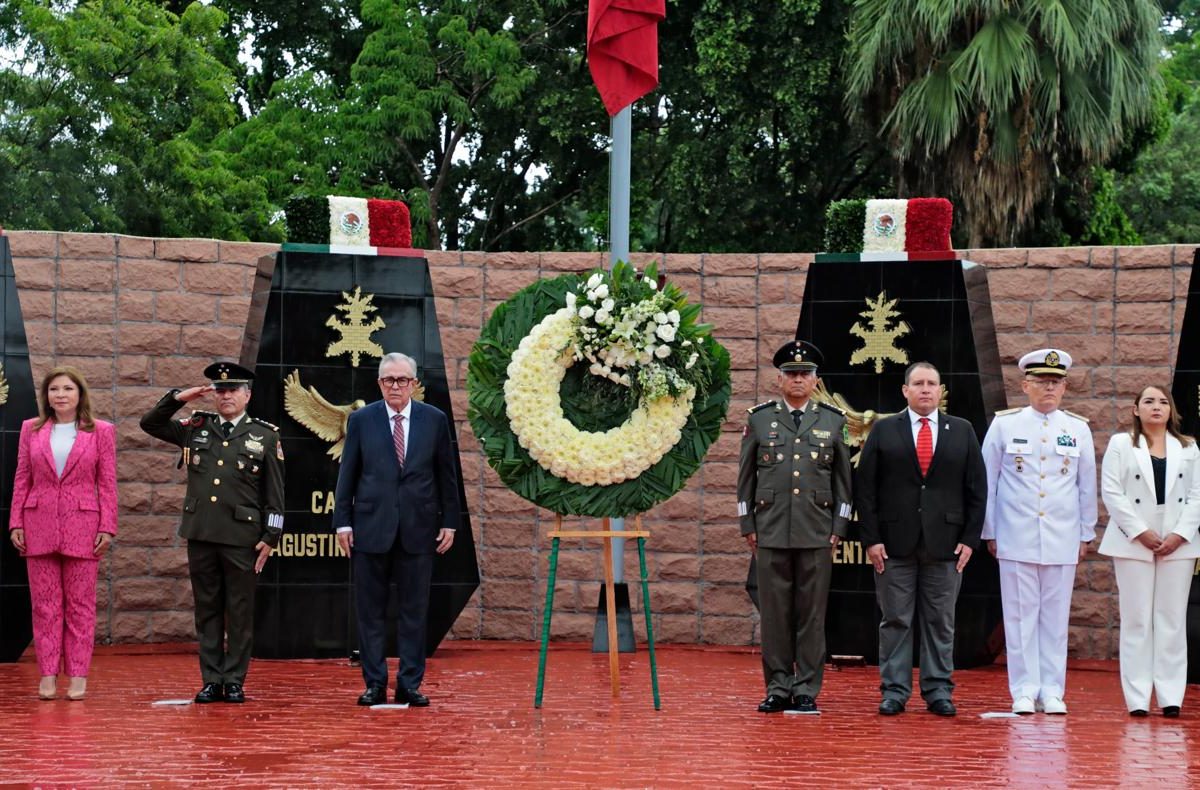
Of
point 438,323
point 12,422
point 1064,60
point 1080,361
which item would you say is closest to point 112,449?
point 12,422

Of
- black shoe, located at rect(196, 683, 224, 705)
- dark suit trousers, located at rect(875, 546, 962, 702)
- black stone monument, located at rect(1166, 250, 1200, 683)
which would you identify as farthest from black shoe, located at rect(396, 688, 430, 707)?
black stone monument, located at rect(1166, 250, 1200, 683)

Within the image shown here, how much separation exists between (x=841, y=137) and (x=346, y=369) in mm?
11400

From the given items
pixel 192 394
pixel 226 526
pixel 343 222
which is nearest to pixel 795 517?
pixel 226 526

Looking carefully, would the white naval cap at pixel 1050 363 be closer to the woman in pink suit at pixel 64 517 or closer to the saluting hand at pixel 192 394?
the saluting hand at pixel 192 394

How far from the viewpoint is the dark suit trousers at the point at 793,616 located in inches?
309

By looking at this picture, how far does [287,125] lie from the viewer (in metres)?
20.1

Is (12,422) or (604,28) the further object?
(604,28)

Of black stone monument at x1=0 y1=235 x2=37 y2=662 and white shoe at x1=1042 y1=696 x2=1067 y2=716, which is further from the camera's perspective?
black stone monument at x1=0 y1=235 x2=37 y2=662

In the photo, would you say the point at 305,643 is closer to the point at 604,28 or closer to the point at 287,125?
the point at 604,28

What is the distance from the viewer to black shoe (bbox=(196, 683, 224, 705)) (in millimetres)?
7949

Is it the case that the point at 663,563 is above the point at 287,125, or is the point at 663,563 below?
below

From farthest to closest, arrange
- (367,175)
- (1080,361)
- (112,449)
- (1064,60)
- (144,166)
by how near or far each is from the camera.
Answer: (367,175), (144,166), (1064,60), (1080,361), (112,449)

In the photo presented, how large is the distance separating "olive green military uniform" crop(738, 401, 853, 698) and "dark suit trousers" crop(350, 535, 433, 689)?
1.65 metres

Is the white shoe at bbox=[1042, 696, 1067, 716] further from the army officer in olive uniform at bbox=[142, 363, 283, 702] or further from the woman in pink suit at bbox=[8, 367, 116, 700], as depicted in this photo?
the woman in pink suit at bbox=[8, 367, 116, 700]
